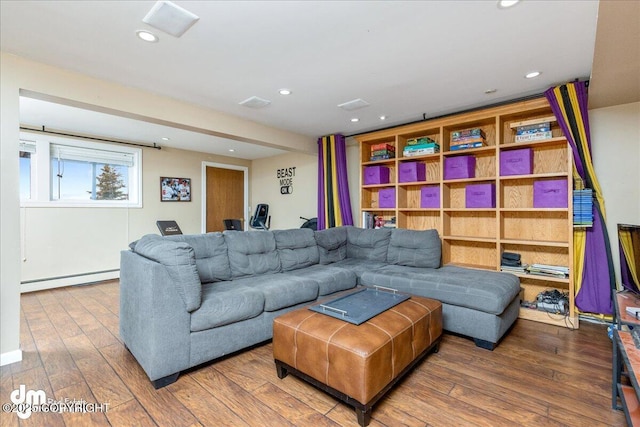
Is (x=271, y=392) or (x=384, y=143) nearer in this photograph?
(x=271, y=392)

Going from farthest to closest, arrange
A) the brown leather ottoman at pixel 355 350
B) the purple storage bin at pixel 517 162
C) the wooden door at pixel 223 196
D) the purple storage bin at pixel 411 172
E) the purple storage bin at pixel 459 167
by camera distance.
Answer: the wooden door at pixel 223 196
the purple storage bin at pixel 411 172
the purple storage bin at pixel 459 167
the purple storage bin at pixel 517 162
the brown leather ottoman at pixel 355 350

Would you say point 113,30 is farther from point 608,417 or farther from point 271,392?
point 608,417

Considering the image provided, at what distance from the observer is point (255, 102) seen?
3232mm

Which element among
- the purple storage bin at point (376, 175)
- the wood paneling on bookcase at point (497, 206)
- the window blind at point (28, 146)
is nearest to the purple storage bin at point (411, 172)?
the wood paneling on bookcase at point (497, 206)

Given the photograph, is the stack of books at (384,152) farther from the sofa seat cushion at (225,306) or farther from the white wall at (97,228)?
the white wall at (97,228)

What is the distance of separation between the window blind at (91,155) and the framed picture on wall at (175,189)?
0.61m

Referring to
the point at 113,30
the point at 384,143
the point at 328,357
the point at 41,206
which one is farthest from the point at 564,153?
the point at 41,206

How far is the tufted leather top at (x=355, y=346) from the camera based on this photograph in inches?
60.6

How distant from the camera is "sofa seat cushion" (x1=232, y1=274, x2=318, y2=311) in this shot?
2447 millimetres

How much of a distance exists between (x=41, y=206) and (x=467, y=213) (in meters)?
5.80

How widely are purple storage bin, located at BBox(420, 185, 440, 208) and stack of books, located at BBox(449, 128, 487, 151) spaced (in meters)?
0.54

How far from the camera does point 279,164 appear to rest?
20.2 feet

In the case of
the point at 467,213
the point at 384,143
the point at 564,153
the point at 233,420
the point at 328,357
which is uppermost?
the point at 384,143

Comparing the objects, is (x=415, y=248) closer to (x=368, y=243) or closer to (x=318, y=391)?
(x=368, y=243)
